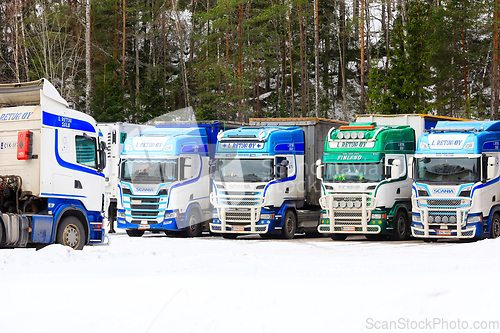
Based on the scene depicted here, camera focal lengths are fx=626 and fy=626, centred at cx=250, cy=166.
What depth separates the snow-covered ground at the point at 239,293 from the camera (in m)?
7.71

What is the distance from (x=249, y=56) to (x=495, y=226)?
24.3 meters

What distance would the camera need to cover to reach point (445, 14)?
42.2 metres

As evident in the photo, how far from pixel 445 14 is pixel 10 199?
115 feet

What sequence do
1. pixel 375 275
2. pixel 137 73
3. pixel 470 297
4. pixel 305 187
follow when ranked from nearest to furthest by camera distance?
1. pixel 470 297
2. pixel 375 275
3. pixel 305 187
4. pixel 137 73

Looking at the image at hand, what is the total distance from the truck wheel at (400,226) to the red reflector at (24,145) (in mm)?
11249

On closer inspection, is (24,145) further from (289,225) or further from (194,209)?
(289,225)

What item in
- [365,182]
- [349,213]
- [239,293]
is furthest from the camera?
[349,213]

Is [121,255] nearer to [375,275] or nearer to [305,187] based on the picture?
[375,275]

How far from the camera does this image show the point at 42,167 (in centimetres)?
1466

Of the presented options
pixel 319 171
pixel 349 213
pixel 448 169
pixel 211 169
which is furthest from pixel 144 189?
pixel 448 169

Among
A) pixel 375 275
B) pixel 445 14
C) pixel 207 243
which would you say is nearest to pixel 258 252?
pixel 207 243

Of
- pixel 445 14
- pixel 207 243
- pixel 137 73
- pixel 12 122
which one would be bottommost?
pixel 207 243

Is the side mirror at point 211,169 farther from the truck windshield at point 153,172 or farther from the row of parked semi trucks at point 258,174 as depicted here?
the truck windshield at point 153,172

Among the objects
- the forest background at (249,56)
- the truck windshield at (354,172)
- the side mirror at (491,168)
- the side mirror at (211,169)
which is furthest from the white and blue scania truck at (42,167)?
the forest background at (249,56)
